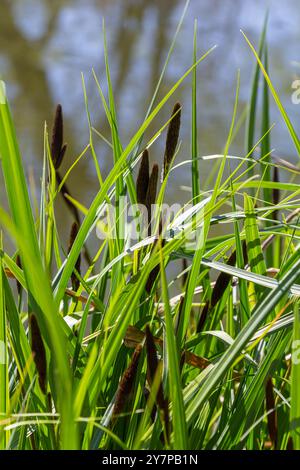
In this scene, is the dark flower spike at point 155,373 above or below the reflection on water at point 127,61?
below

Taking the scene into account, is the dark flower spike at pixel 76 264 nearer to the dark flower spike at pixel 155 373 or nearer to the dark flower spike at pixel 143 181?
the dark flower spike at pixel 143 181

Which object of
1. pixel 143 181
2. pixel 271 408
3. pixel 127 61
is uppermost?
pixel 127 61

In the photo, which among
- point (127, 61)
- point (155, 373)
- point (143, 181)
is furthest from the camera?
point (127, 61)

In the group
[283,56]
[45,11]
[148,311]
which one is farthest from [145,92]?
[148,311]

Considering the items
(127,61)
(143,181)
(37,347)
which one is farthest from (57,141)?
(127,61)

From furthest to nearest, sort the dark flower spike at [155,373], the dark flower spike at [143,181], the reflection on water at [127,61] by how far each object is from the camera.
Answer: the reflection on water at [127,61] → the dark flower spike at [143,181] → the dark flower spike at [155,373]

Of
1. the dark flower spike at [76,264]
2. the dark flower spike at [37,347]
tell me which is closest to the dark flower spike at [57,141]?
the dark flower spike at [76,264]

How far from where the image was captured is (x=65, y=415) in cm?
32

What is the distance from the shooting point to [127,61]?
10.5 ft

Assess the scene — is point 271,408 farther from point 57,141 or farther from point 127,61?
point 127,61

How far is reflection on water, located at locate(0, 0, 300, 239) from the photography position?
2.63 metres

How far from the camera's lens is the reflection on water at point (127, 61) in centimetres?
263

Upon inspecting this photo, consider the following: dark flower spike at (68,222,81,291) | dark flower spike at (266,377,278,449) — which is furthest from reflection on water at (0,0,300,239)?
dark flower spike at (266,377,278,449)
